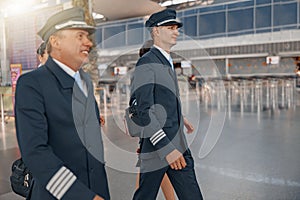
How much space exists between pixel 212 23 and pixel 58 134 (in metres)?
24.0

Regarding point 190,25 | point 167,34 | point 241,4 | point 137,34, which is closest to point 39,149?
point 167,34

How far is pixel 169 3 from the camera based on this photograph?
22.9 metres

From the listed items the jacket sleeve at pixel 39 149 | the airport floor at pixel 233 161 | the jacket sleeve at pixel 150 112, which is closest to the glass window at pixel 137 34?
the jacket sleeve at pixel 150 112

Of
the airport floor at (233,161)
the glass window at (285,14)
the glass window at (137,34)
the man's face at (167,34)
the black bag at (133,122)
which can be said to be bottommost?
the airport floor at (233,161)

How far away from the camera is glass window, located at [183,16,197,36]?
81.3ft

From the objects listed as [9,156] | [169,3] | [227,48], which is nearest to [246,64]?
[227,48]

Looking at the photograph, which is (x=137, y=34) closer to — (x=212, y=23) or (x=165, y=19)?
(x=165, y=19)

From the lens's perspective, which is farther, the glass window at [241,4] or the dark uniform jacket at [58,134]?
the glass window at [241,4]

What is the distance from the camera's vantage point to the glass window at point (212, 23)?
23.5 metres

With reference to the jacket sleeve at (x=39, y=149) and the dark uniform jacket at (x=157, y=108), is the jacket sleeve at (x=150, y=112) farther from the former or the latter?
the jacket sleeve at (x=39, y=149)

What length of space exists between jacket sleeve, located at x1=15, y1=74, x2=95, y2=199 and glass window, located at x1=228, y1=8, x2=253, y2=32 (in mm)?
23006

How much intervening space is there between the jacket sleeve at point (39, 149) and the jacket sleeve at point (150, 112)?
0.70 metres

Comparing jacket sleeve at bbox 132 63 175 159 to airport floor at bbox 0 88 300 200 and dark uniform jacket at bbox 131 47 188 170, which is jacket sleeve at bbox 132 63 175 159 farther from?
airport floor at bbox 0 88 300 200

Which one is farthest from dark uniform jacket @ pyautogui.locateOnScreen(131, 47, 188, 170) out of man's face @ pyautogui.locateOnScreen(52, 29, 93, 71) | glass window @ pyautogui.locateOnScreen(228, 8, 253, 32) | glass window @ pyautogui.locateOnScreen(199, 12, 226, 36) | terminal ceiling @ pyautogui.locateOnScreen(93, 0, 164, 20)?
glass window @ pyautogui.locateOnScreen(199, 12, 226, 36)
